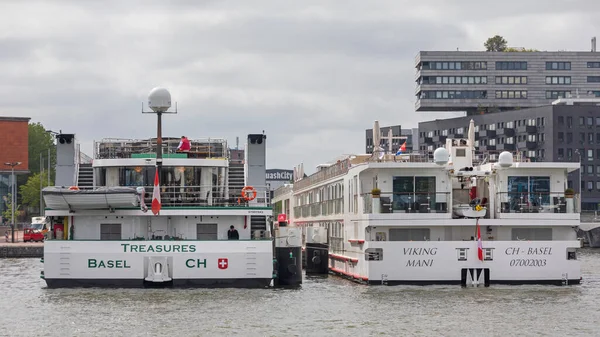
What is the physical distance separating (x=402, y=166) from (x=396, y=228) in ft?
8.97

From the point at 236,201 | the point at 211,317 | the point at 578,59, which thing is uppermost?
the point at 578,59

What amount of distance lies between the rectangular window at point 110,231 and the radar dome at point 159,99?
577 cm

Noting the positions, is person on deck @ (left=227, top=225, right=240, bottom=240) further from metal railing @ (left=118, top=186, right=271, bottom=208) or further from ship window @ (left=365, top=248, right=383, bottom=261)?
ship window @ (left=365, top=248, right=383, bottom=261)

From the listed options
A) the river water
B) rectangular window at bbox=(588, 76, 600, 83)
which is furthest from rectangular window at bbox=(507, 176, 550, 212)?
rectangular window at bbox=(588, 76, 600, 83)

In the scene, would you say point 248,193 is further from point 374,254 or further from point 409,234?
point 409,234

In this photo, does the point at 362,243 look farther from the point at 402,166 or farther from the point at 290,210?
the point at 290,210

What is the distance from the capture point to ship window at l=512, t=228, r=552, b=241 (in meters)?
49.1

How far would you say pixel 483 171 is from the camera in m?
50.7

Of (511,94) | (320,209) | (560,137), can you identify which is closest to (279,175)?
(511,94)

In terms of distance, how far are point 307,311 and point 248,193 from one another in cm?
832

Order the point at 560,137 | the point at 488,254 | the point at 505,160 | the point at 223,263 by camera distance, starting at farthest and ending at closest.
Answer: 1. the point at 560,137
2. the point at 505,160
3. the point at 488,254
4. the point at 223,263

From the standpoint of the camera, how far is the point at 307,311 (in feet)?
128

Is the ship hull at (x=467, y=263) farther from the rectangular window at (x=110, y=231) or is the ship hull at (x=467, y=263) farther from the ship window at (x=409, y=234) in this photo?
the rectangular window at (x=110, y=231)

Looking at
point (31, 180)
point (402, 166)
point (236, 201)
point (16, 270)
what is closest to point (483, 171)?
point (402, 166)
